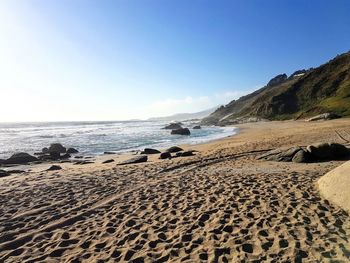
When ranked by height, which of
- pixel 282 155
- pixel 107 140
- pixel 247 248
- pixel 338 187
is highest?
pixel 338 187

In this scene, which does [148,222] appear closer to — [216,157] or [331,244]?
[331,244]

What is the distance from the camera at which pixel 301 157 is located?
1903 cm

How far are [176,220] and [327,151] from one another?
1237 cm

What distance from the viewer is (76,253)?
8367 mm

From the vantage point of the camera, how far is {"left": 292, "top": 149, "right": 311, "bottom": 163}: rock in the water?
62.1 feet

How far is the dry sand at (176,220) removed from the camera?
812cm

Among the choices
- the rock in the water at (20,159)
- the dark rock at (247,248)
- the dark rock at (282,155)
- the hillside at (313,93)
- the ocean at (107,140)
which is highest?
the hillside at (313,93)

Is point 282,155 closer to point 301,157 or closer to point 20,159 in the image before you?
point 301,157

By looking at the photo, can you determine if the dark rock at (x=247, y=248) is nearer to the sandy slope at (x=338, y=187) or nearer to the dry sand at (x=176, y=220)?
the dry sand at (x=176, y=220)

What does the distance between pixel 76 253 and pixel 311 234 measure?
5.69m

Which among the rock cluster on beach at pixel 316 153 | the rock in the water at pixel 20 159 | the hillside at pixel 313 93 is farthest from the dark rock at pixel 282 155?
the hillside at pixel 313 93

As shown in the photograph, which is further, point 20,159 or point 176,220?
point 20,159

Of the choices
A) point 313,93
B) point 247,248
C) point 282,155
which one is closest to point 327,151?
point 282,155

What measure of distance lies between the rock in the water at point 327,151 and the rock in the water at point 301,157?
0.33 meters
